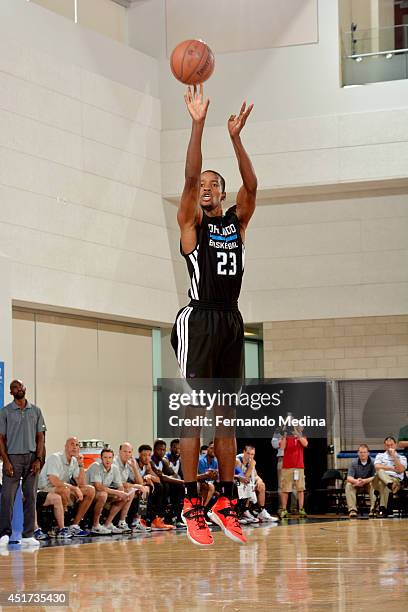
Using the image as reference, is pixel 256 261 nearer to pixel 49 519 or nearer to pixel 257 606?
pixel 49 519

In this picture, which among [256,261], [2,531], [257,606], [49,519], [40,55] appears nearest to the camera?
[257,606]

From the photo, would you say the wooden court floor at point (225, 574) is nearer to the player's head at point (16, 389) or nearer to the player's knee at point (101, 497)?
the player's head at point (16, 389)

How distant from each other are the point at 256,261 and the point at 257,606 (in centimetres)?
1660

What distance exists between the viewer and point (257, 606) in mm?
5336

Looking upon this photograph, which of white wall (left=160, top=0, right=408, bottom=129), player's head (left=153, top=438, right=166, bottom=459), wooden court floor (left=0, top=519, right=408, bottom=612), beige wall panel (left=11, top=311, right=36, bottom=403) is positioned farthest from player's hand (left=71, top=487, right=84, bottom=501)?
white wall (left=160, top=0, right=408, bottom=129)

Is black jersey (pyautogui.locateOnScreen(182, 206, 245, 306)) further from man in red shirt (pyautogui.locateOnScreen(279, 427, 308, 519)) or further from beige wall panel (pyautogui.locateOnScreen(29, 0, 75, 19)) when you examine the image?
beige wall panel (pyautogui.locateOnScreen(29, 0, 75, 19))

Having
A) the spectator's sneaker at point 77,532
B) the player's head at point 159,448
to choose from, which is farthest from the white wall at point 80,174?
the spectator's sneaker at point 77,532

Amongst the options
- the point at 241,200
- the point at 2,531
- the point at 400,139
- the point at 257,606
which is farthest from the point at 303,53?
the point at 257,606

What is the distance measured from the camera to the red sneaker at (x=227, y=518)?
5.94 m

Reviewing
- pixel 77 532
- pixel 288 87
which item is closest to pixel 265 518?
pixel 77 532

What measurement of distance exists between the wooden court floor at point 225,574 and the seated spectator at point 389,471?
21.7ft

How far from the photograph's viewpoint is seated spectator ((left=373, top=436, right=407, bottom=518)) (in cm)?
1781

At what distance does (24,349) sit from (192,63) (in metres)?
12.0

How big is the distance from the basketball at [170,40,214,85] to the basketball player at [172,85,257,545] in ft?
0.78
